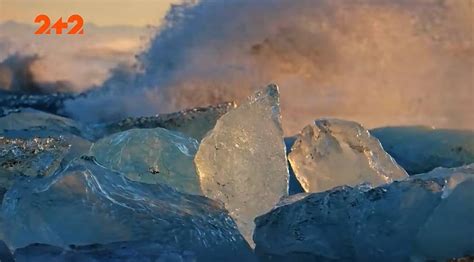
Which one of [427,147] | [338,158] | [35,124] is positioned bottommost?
[427,147]

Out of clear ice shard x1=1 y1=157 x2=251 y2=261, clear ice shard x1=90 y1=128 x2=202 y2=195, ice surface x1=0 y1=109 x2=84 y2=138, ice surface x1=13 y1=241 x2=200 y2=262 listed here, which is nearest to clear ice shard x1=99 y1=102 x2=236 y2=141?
ice surface x1=0 y1=109 x2=84 y2=138

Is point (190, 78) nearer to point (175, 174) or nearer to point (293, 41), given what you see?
point (293, 41)

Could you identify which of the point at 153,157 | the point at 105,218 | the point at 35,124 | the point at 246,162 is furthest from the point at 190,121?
the point at 105,218

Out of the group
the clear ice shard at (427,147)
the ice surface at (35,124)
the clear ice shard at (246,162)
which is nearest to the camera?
the clear ice shard at (246,162)

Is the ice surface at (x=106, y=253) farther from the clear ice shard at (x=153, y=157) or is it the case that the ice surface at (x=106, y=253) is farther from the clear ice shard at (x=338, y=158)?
the clear ice shard at (x=338, y=158)

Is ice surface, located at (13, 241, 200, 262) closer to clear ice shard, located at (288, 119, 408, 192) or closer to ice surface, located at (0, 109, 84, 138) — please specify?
clear ice shard, located at (288, 119, 408, 192)

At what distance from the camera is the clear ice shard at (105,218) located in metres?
1.33

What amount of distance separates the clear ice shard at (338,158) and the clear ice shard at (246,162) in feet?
0.37

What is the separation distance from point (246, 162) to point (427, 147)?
4.19ft

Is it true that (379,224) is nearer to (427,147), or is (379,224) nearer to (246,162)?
(246,162)

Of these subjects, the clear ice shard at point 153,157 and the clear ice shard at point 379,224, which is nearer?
the clear ice shard at point 379,224

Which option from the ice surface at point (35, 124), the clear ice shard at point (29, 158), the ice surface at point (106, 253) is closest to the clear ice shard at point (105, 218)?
the ice surface at point (106, 253)

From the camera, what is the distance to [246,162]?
1785mm

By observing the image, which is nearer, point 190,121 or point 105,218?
point 105,218
